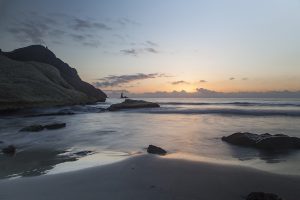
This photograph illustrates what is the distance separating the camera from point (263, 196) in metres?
5.22

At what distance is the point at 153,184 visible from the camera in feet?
21.2

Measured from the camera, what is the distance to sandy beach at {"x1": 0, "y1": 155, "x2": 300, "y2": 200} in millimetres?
5746

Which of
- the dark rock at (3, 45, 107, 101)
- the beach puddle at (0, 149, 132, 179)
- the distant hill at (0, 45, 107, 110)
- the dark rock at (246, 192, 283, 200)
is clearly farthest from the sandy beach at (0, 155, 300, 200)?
the dark rock at (3, 45, 107, 101)

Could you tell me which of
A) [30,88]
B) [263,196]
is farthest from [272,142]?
[30,88]

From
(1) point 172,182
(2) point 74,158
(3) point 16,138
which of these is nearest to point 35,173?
(2) point 74,158

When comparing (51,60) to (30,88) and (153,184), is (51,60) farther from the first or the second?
(153,184)

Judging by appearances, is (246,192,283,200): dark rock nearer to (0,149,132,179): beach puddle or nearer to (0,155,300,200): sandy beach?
(0,155,300,200): sandy beach

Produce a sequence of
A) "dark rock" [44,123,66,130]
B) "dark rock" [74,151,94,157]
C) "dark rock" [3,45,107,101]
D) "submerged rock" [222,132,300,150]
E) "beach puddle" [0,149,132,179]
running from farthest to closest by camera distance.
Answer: "dark rock" [3,45,107,101]
"dark rock" [44,123,66,130]
"submerged rock" [222,132,300,150]
"dark rock" [74,151,94,157]
"beach puddle" [0,149,132,179]

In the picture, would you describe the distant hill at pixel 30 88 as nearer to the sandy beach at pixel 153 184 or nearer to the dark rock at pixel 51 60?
the dark rock at pixel 51 60

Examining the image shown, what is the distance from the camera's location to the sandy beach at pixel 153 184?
5746 mm

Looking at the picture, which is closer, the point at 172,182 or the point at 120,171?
the point at 172,182

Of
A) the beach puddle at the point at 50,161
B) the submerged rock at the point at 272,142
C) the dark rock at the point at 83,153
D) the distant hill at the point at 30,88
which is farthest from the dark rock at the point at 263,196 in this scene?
the distant hill at the point at 30,88

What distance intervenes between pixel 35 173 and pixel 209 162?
502 centimetres

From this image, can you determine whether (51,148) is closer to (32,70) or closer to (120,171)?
(120,171)
